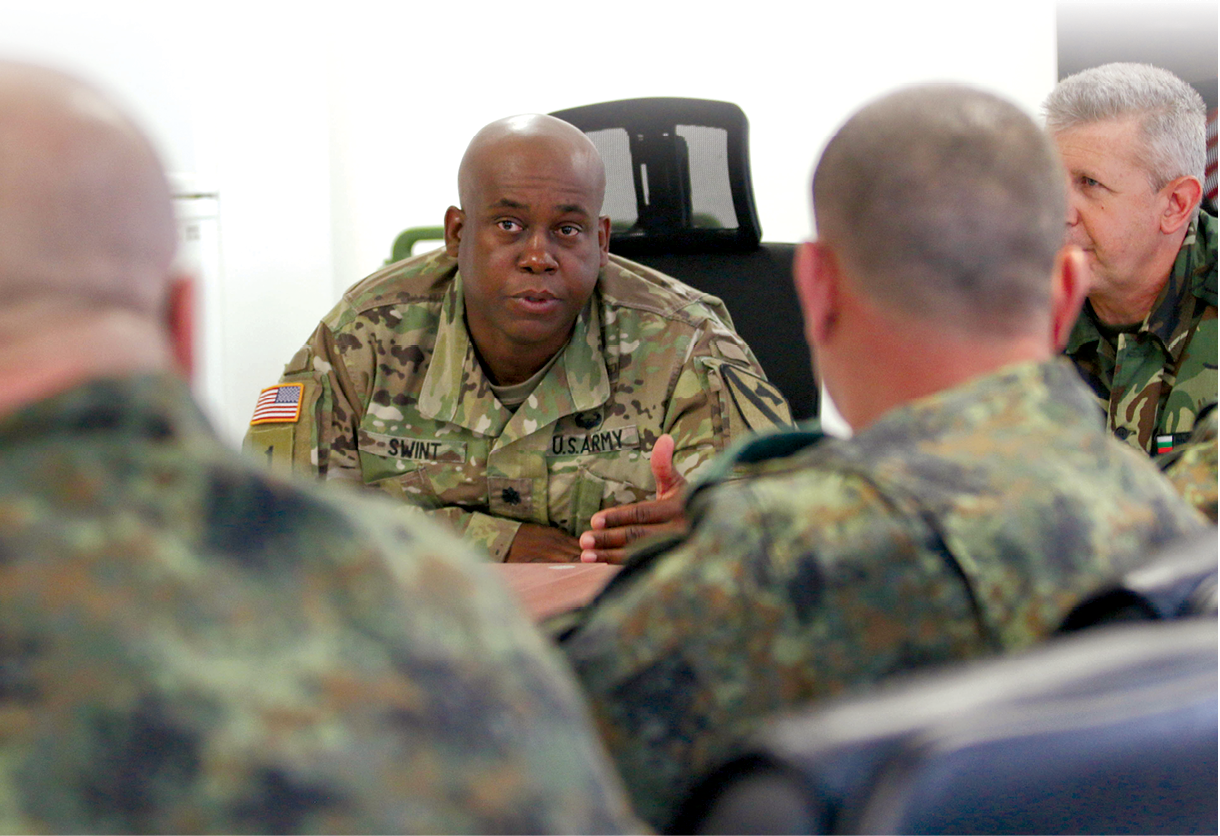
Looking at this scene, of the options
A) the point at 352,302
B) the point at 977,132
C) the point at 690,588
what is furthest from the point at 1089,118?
the point at 690,588

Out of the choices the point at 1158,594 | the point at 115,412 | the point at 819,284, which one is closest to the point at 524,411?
the point at 819,284

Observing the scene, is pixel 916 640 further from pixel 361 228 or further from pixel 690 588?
pixel 361 228

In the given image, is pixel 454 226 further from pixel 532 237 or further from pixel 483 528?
pixel 483 528

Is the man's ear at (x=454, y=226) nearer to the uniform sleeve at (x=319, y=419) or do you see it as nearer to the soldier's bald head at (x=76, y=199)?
the uniform sleeve at (x=319, y=419)

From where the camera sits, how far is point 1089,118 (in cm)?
189

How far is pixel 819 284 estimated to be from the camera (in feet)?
2.98

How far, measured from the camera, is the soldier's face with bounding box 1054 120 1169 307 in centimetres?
187

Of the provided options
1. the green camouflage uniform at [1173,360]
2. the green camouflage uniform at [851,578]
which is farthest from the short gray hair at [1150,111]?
the green camouflage uniform at [851,578]

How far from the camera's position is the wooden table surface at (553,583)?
1349 millimetres

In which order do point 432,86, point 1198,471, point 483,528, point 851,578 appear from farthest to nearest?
point 432,86, point 483,528, point 1198,471, point 851,578

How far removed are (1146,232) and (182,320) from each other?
5.52 feet

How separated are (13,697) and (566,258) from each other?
1.70 meters

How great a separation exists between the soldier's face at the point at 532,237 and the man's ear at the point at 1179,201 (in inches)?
36.6

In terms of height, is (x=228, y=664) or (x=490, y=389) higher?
(x=228, y=664)
